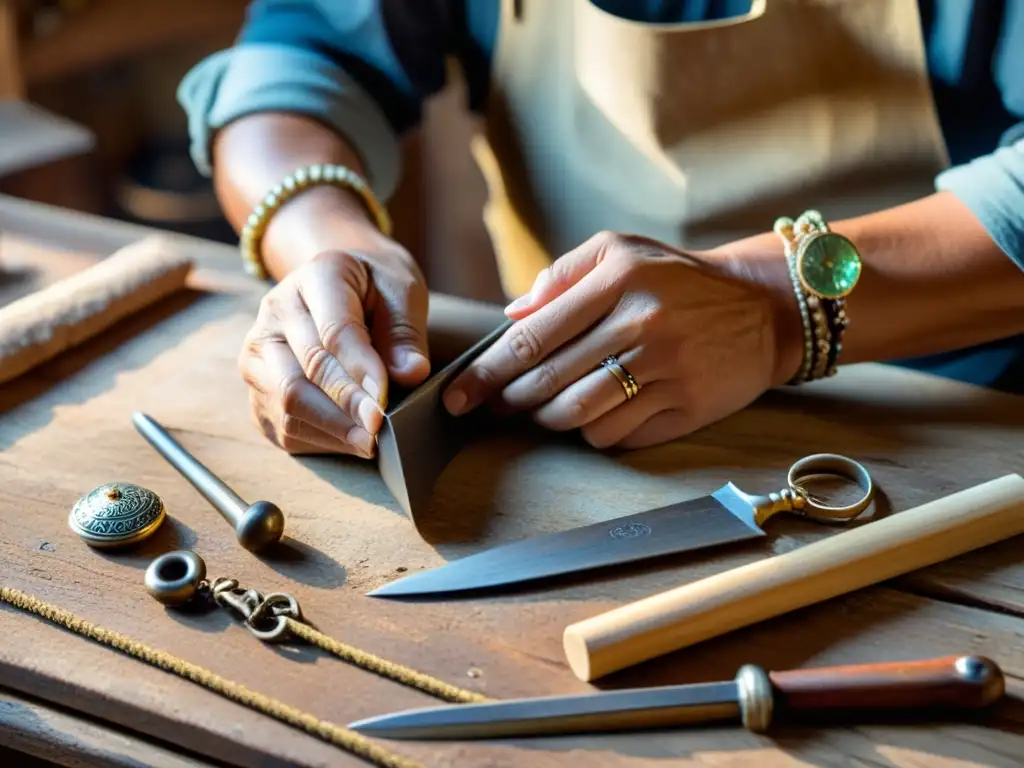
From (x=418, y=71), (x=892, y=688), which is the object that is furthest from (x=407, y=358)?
(x=418, y=71)

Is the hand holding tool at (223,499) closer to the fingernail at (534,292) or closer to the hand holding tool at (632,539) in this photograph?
the hand holding tool at (632,539)

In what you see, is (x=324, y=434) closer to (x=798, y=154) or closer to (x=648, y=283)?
(x=648, y=283)

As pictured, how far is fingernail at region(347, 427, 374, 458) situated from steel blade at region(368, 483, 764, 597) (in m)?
0.11

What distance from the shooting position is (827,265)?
791 mm

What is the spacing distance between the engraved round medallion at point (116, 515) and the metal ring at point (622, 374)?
1.05ft

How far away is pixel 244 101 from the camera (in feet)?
3.37

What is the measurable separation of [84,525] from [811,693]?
45 centimetres

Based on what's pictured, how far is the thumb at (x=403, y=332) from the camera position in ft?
2.39

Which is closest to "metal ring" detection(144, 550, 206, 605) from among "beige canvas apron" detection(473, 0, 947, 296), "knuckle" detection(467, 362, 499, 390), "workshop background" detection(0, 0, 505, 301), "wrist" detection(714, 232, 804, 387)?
"knuckle" detection(467, 362, 499, 390)

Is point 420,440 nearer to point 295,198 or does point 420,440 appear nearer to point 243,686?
point 243,686

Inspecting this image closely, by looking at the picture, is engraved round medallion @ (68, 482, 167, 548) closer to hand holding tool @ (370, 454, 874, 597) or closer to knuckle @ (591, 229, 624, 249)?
hand holding tool @ (370, 454, 874, 597)

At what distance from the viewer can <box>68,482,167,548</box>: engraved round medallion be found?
0.65 m

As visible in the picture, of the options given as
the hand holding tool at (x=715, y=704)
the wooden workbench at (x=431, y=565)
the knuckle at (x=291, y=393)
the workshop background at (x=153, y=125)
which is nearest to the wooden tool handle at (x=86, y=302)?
the wooden workbench at (x=431, y=565)

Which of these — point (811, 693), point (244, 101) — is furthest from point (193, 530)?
point (244, 101)
